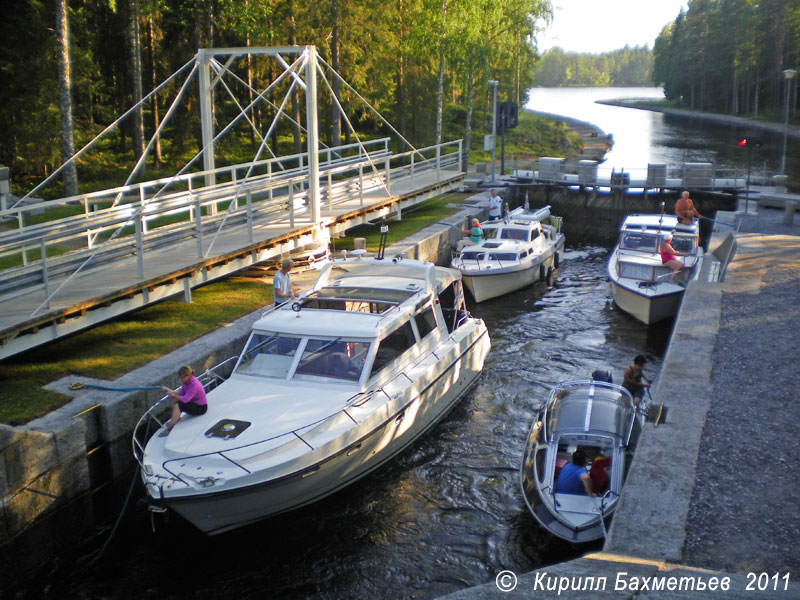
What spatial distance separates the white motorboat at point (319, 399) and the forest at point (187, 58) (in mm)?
12692

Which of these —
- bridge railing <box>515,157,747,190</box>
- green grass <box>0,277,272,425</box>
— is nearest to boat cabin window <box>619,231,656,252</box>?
bridge railing <box>515,157,747,190</box>

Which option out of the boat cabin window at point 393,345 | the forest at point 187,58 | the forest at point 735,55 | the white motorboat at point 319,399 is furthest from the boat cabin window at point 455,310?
the forest at point 735,55

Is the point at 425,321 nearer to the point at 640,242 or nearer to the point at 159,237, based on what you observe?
the point at 159,237

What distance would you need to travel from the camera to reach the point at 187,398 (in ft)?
32.7

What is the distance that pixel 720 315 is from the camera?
14211 mm

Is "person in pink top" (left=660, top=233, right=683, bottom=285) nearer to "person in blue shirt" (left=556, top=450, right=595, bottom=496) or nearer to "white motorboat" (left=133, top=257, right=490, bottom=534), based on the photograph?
"white motorboat" (left=133, top=257, right=490, bottom=534)

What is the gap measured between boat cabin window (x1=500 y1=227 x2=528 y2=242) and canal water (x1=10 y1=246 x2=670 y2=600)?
32.6 feet

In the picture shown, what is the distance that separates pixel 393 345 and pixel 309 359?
4.72 ft

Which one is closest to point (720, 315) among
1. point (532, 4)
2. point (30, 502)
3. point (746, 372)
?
point (746, 372)

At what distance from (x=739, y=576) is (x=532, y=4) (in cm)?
4233

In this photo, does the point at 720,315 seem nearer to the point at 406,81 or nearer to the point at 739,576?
the point at 739,576

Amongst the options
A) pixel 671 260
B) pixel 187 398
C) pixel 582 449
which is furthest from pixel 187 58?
pixel 582 449

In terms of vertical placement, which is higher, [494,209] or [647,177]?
[647,177]

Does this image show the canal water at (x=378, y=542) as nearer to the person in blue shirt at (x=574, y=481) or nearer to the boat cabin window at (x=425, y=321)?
the person in blue shirt at (x=574, y=481)
